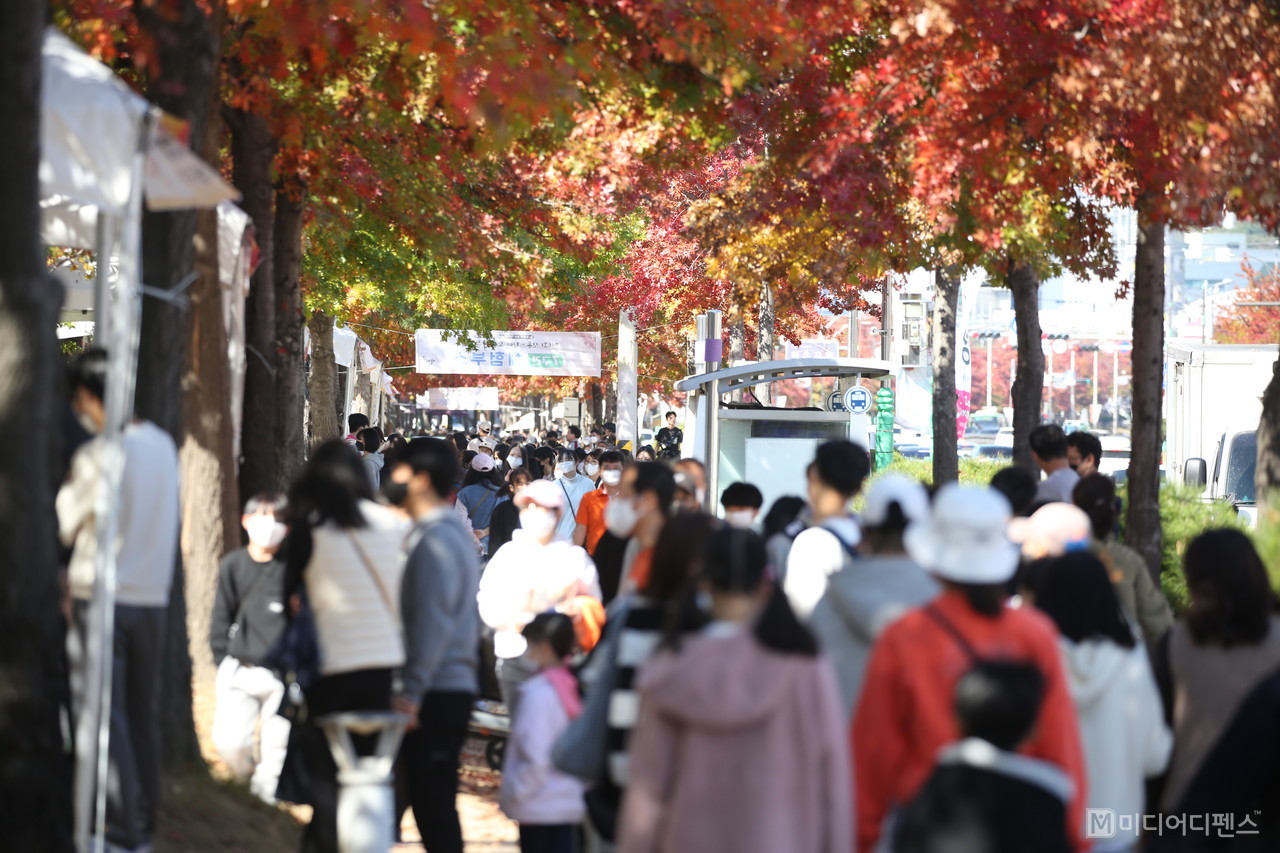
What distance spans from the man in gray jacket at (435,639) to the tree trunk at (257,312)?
5.30 metres

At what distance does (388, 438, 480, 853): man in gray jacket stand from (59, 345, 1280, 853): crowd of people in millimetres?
12

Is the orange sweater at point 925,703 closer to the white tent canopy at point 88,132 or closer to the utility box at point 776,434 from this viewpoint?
the white tent canopy at point 88,132

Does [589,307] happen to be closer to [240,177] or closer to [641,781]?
[240,177]

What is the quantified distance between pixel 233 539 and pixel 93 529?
146 inches

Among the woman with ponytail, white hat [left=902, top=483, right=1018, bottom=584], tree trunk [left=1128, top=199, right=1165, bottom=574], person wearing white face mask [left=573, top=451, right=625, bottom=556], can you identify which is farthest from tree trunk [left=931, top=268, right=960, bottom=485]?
the woman with ponytail

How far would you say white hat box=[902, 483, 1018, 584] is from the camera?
→ 4.25 m

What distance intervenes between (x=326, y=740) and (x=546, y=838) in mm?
1092

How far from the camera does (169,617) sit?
25.2ft

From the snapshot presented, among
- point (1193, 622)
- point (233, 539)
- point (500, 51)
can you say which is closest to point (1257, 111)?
point (500, 51)

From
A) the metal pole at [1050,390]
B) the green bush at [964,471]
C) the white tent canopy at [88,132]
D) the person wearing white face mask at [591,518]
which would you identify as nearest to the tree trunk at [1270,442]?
the person wearing white face mask at [591,518]

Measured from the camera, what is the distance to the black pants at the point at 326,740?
597 centimetres

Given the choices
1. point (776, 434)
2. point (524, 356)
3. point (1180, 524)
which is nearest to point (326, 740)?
point (1180, 524)

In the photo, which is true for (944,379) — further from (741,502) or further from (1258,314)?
(1258,314)

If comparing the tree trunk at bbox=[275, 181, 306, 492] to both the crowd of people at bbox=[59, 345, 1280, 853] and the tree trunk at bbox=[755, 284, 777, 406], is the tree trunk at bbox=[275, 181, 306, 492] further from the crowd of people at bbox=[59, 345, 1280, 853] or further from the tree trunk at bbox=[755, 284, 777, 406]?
the tree trunk at bbox=[755, 284, 777, 406]
